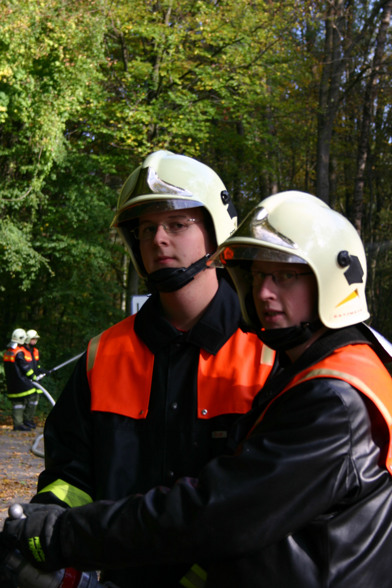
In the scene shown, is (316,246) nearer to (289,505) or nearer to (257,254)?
(257,254)

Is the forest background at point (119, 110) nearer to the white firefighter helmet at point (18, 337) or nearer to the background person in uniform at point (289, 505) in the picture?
the white firefighter helmet at point (18, 337)

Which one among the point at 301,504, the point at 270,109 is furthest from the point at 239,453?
the point at 270,109

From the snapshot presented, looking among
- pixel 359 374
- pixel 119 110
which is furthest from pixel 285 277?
pixel 119 110

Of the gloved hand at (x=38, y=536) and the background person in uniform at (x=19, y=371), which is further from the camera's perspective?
the background person in uniform at (x=19, y=371)

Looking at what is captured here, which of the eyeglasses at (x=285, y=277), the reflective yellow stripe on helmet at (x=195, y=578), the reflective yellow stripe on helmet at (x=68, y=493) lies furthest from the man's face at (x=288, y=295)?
the reflective yellow stripe on helmet at (x=68, y=493)

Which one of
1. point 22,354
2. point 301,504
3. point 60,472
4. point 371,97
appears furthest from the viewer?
point 371,97

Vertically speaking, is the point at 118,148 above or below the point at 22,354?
above

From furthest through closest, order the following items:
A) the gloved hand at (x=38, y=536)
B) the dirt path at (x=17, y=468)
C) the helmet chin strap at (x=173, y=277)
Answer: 1. the dirt path at (x=17, y=468)
2. the helmet chin strap at (x=173, y=277)
3. the gloved hand at (x=38, y=536)

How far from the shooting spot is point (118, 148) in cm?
2041

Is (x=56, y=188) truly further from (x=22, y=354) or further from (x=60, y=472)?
(x=60, y=472)

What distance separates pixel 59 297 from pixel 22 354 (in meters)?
4.88

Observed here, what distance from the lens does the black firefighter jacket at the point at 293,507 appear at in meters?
1.79

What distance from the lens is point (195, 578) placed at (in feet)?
7.23

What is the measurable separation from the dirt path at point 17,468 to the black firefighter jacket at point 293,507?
6.58 metres
